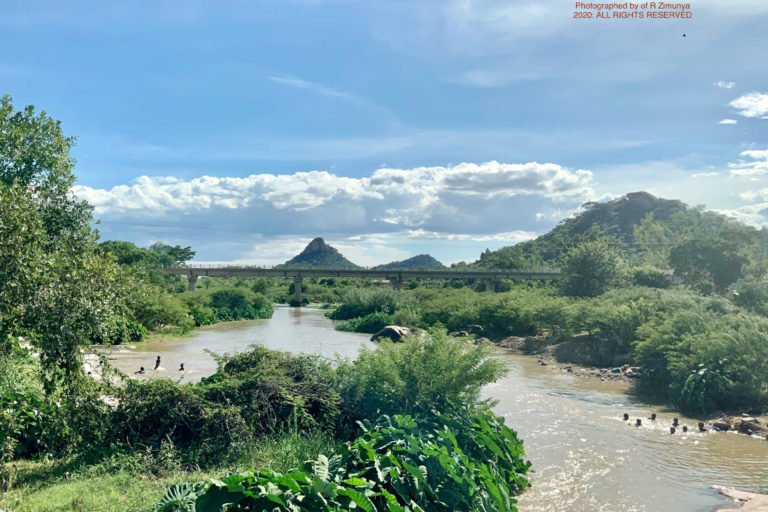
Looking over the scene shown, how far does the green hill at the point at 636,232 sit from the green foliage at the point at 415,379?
49453 millimetres

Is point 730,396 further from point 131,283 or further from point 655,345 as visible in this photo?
point 131,283

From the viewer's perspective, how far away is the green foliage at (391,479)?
18.3 feet

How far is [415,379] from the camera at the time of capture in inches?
401

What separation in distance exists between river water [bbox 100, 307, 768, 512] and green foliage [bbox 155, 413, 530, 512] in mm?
1445

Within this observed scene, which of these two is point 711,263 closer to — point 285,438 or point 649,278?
point 649,278

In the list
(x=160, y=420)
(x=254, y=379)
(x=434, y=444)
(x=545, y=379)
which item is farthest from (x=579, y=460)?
(x=545, y=379)

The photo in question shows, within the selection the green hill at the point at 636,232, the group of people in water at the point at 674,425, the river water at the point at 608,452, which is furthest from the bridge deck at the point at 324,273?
the group of people in water at the point at 674,425

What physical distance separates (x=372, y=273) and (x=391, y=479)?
230 ft

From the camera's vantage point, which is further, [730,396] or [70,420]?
[730,396]

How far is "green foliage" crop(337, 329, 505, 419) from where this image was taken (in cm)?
1000

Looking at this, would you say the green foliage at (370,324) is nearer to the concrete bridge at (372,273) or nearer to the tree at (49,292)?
the concrete bridge at (372,273)

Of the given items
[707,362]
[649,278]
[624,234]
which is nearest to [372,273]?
[649,278]

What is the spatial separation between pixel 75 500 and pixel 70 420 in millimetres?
2370

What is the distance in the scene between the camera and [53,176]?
12.5m
